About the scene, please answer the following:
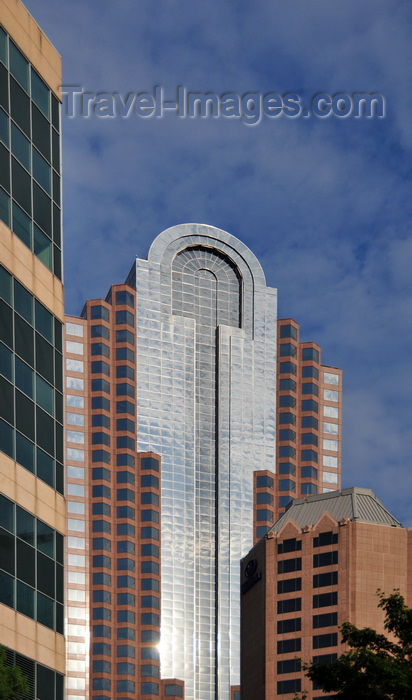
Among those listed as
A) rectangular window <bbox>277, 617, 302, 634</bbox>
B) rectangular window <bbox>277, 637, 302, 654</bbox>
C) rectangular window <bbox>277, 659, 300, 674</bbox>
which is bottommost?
rectangular window <bbox>277, 659, 300, 674</bbox>

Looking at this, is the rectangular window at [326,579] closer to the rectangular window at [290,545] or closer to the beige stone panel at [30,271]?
the rectangular window at [290,545]

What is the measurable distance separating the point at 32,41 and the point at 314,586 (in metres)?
113

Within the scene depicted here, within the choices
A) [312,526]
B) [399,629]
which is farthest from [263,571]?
[399,629]

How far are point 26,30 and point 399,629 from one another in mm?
28759

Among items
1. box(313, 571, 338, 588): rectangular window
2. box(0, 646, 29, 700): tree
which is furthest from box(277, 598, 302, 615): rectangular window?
box(0, 646, 29, 700): tree

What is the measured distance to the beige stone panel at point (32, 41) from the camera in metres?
53.2

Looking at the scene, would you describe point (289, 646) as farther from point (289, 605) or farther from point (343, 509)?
point (343, 509)

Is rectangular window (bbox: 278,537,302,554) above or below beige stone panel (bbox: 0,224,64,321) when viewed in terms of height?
above

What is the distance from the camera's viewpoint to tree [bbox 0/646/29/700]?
45.3 m

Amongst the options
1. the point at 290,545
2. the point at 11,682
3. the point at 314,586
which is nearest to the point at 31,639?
the point at 11,682

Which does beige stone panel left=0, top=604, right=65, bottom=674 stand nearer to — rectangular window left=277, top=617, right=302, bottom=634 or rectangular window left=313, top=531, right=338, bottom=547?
rectangular window left=277, top=617, right=302, bottom=634

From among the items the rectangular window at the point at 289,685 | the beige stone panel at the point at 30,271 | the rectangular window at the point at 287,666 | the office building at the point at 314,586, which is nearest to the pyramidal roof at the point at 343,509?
the office building at the point at 314,586

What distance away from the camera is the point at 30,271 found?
5353 centimetres

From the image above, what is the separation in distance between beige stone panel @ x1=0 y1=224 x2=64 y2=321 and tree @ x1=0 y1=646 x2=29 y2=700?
47.7ft
